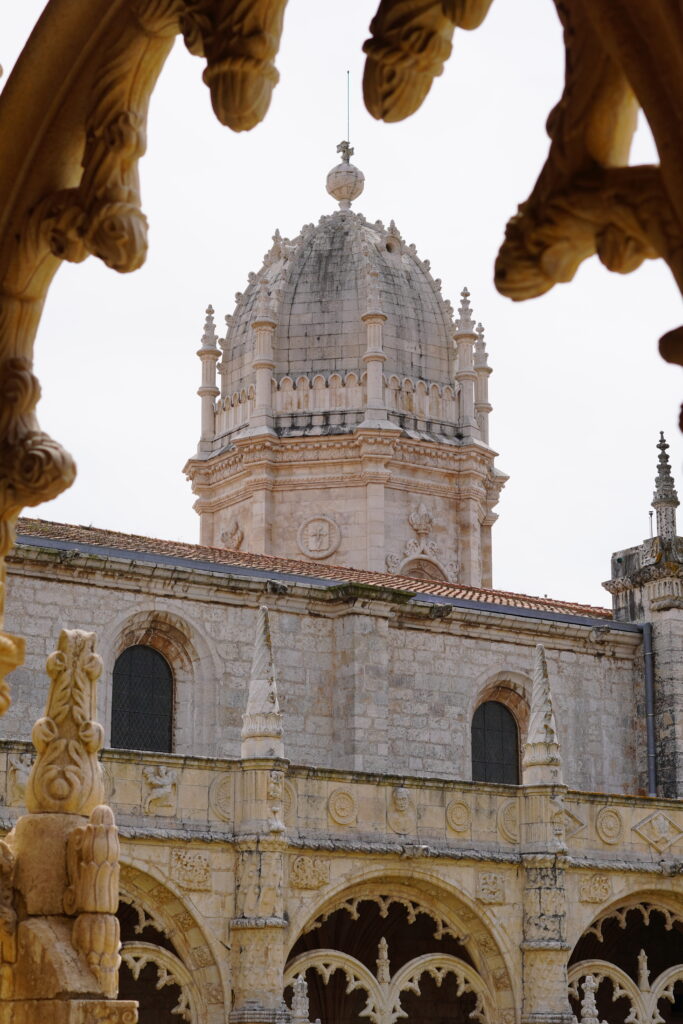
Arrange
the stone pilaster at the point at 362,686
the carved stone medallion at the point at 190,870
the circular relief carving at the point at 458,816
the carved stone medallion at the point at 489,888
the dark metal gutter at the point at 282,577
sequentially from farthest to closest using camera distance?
1. the stone pilaster at the point at 362,686
2. the dark metal gutter at the point at 282,577
3. the circular relief carving at the point at 458,816
4. the carved stone medallion at the point at 489,888
5. the carved stone medallion at the point at 190,870

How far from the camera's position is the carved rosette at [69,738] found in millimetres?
5688

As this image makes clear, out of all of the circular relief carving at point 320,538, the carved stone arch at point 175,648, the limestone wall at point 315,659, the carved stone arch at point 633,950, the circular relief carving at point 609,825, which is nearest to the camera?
the carved stone arch at point 633,950

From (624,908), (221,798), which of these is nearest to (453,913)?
(624,908)

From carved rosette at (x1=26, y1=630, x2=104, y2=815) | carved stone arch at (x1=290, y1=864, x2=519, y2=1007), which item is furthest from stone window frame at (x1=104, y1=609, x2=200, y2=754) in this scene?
carved rosette at (x1=26, y1=630, x2=104, y2=815)

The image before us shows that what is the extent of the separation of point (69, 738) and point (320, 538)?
31.2 m

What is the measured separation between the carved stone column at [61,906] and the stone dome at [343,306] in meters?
32.5

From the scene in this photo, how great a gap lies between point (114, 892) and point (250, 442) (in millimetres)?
32087

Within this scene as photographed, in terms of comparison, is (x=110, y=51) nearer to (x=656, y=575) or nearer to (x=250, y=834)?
(x=250, y=834)

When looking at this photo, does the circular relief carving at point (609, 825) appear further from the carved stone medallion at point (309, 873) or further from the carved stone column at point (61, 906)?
the carved stone column at point (61, 906)

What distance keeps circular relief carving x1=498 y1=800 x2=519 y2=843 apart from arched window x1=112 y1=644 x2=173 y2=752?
198 inches

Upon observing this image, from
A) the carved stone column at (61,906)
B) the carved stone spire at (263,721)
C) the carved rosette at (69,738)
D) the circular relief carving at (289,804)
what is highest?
the carved stone spire at (263,721)

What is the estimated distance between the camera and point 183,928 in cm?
1892

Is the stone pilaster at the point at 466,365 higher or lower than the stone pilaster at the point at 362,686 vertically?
higher

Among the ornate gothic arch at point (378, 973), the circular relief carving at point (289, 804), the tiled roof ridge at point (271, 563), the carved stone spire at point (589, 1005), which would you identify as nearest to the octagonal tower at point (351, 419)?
the tiled roof ridge at point (271, 563)
